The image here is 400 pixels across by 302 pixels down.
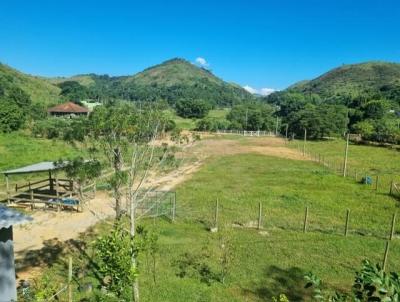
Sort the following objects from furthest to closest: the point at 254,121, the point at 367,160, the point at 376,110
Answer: the point at 254,121 < the point at 376,110 < the point at 367,160

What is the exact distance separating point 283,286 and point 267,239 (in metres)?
4.16

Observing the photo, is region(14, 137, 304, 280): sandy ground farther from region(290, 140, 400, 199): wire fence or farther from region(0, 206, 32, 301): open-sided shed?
region(290, 140, 400, 199): wire fence

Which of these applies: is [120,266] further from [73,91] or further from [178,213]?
[73,91]

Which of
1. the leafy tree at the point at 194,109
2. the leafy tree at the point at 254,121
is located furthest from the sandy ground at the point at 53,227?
the leafy tree at the point at 194,109

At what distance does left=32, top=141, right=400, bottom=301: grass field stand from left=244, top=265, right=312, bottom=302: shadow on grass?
33 mm

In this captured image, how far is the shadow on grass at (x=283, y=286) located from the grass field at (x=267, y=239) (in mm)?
33

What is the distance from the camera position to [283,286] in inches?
452

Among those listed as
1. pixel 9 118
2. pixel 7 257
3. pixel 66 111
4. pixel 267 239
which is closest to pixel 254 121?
pixel 66 111

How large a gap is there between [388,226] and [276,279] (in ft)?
30.5

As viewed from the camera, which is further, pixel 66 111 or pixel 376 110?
pixel 66 111

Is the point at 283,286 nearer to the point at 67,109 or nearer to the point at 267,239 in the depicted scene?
the point at 267,239

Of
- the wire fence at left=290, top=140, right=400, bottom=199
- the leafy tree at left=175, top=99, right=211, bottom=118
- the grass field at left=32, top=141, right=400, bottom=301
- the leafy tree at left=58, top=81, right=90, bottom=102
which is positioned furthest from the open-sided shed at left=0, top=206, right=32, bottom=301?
the leafy tree at left=58, top=81, right=90, bottom=102

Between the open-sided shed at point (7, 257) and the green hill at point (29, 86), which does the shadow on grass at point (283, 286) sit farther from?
the green hill at point (29, 86)

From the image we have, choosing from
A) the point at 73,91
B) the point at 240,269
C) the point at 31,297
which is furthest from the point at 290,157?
the point at 73,91
